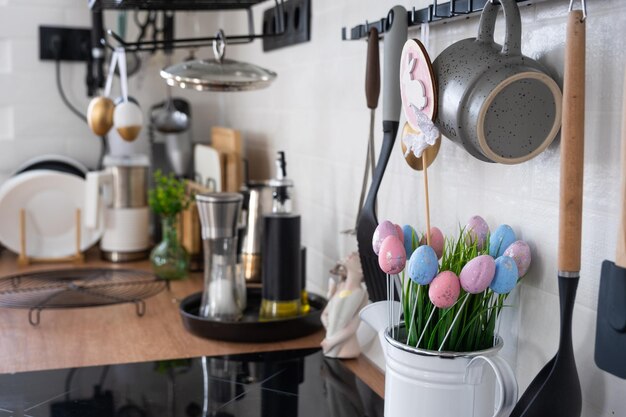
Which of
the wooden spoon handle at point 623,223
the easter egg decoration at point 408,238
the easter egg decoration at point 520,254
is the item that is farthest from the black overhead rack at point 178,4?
the wooden spoon handle at point 623,223

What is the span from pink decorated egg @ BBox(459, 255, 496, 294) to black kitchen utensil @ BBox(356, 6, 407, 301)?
279 mm

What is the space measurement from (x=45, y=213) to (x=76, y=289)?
41 cm

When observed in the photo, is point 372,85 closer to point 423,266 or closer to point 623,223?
point 423,266

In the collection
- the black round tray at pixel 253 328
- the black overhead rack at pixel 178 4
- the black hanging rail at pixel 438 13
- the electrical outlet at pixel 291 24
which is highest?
the black overhead rack at pixel 178 4

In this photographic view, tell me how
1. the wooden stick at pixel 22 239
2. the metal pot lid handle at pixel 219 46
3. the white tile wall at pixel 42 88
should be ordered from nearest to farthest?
the metal pot lid handle at pixel 219 46 → the wooden stick at pixel 22 239 → the white tile wall at pixel 42 88

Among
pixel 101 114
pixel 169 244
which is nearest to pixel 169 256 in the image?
pixel 169 244

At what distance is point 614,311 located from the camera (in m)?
0.74

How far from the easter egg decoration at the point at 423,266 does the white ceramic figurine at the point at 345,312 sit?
16.8 inches

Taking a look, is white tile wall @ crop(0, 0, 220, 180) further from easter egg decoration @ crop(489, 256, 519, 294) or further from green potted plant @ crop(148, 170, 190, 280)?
easter egg decoration @ crop(489, 256, 519, 294)

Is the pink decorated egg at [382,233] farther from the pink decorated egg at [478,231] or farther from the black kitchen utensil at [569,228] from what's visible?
the black kitchen utensil at [569,228]

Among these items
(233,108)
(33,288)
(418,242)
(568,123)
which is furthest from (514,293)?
(233,108)

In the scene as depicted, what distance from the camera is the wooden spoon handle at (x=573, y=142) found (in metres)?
0.76

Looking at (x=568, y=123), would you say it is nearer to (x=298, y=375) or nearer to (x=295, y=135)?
(x=298, y=375)

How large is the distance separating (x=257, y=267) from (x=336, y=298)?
17.2 inches
